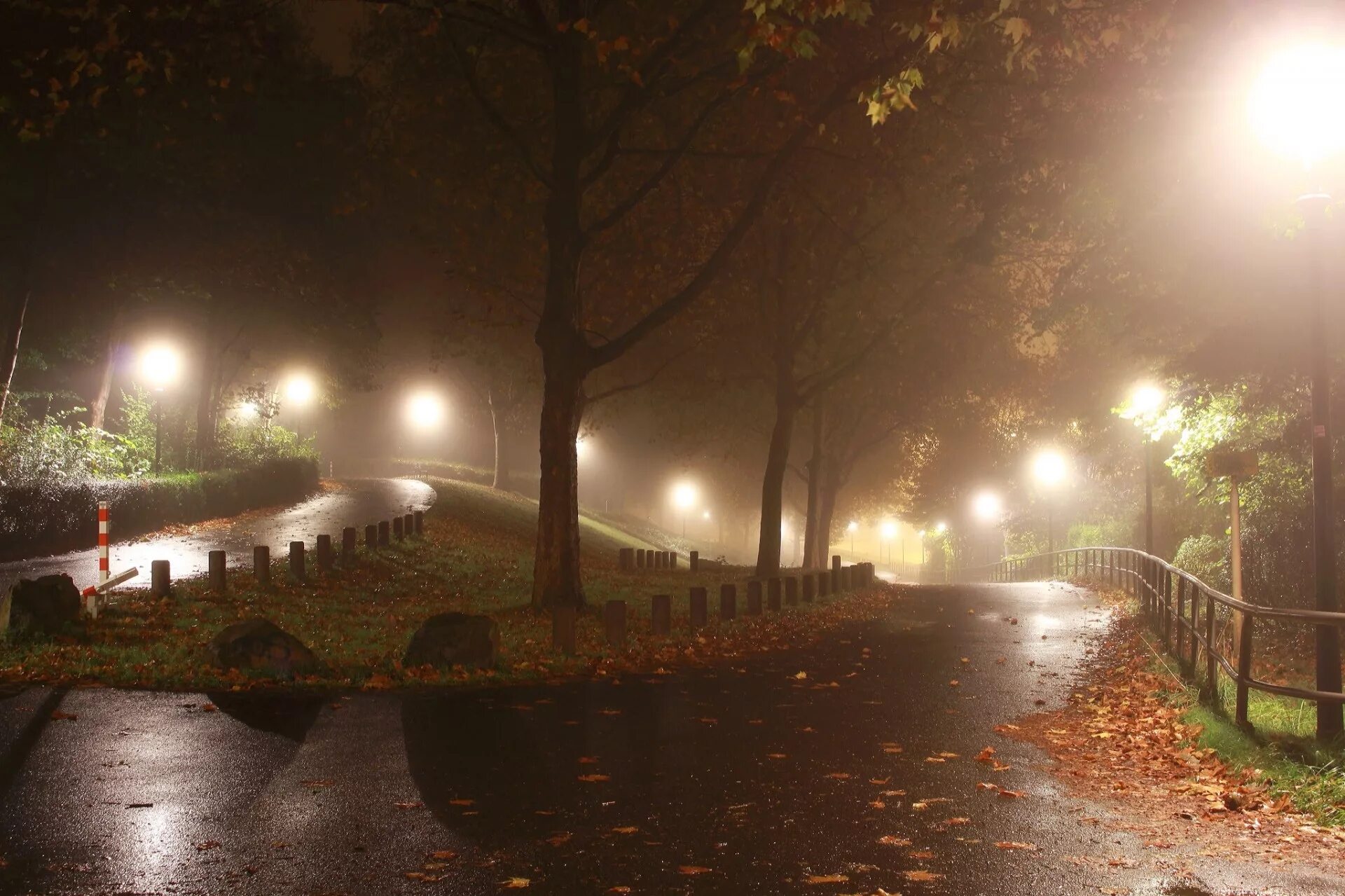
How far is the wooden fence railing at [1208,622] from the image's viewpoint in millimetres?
8547

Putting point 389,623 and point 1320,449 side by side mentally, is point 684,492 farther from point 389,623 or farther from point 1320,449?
point 1320,449

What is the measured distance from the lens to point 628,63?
61.6ft

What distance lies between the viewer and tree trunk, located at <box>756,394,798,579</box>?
89.4 ft

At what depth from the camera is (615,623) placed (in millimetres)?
14531

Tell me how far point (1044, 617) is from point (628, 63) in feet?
41.3

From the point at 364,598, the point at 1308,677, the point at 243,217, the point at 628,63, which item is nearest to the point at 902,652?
the point at 1308,677

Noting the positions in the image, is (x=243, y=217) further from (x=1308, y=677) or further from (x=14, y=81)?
(x=1308, y=677)

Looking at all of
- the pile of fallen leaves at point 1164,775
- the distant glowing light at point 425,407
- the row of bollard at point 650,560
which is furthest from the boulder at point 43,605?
the distant glowing light at point 425,407

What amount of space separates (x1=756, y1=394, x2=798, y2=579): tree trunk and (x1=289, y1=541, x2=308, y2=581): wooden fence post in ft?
36.3

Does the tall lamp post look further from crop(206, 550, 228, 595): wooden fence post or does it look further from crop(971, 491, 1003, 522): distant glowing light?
crop(971, 491, 1003, 522): distant glowing light

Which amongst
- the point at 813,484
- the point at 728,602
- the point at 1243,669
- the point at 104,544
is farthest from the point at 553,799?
the point at 813,484

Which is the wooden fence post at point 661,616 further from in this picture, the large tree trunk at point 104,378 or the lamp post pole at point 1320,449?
the large tree trunk at point 104,378

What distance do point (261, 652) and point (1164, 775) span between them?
812 centimetres

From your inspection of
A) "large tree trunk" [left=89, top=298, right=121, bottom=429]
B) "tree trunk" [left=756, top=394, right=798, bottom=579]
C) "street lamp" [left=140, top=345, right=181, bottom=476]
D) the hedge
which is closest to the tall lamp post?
"tree trunk" [left=756, top=394, right=798, bottom=579]
